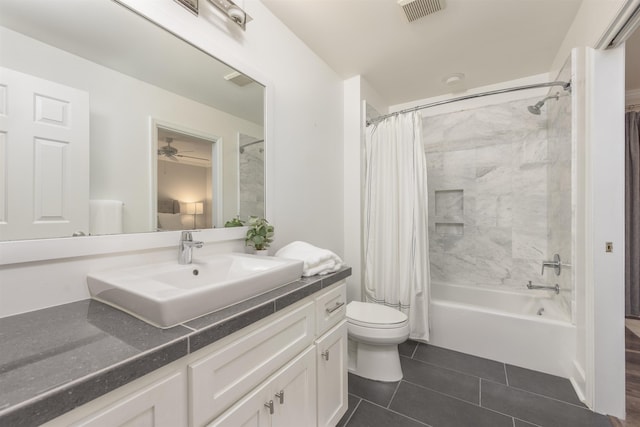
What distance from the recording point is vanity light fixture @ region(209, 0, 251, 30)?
134cm

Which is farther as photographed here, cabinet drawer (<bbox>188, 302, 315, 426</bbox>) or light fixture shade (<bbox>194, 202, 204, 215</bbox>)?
light fixture shade (<bbox>194, 202, 204, 215</bbox>)

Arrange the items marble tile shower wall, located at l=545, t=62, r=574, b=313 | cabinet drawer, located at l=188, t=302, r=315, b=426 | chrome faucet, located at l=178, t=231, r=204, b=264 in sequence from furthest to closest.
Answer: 1. marble tile shower wall, located at l=545, t=62, r=574, b=313
2. chrome faucet, located at l=178, t=231, r=204, b=264
3. cabinet drawer, located at l=188, t=302, r=315, b=426

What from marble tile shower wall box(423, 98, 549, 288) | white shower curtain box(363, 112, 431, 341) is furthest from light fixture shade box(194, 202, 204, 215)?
marble tile shower wall box(423, 98, 549, 288)

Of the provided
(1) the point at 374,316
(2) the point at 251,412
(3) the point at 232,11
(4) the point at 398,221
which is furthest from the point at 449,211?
(2) the point at 251,412

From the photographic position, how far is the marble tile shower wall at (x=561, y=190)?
6.05 feet

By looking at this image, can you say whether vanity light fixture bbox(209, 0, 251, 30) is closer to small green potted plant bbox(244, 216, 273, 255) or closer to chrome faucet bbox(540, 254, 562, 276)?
small green potted plant bbox(244, 216, 273, 255)

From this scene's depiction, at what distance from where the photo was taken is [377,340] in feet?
5.68

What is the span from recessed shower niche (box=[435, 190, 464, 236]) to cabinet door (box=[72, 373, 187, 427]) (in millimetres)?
2775

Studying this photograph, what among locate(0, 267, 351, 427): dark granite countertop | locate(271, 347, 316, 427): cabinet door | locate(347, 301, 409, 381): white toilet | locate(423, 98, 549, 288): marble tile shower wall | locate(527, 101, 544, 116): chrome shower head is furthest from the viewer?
locate(423, 98, 549, 288): marble tile shower wall

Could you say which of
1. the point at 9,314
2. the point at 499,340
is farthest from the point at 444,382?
the point at 9,314

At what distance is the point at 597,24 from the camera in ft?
4.66

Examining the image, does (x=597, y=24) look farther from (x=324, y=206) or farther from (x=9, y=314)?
(x=9, y=314)

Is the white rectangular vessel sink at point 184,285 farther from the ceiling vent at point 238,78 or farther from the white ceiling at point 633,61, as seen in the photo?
the white ceiling at point 633,61

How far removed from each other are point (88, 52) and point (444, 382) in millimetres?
2467
